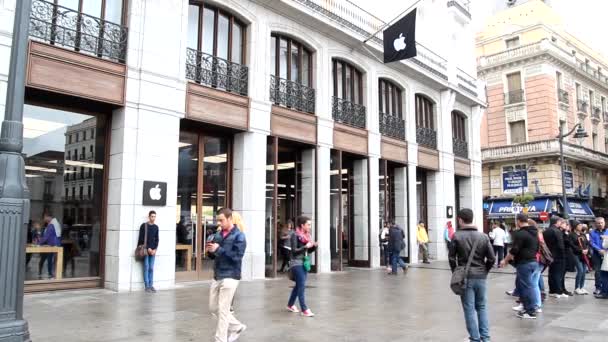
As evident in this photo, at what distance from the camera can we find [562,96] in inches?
1400

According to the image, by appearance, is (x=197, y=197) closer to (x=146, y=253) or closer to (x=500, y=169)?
(x=146, y=253)

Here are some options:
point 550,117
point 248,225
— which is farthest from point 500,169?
point 248,225

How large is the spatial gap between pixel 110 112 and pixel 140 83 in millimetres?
1088

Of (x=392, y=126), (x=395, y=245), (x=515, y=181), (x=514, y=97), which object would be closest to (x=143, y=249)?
(x=395, y=245)

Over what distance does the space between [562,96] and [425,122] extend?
18588 millimetres

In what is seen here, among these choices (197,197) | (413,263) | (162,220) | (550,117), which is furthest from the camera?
(550,117)

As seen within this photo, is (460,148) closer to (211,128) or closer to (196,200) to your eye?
(211,128)

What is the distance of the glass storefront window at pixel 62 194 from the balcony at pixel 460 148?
60.7 ft

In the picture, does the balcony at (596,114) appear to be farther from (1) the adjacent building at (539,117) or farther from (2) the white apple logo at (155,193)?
(2) the white apple logo at (155,193)

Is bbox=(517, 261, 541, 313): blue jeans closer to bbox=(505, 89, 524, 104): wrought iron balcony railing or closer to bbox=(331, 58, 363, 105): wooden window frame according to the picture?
bbox=(331, 58, 363, 105): wooden window frame

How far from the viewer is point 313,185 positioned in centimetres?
1633

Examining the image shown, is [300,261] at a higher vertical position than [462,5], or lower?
lower

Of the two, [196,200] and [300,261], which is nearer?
[300,261]

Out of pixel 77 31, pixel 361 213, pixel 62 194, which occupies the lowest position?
pixel 361 213
